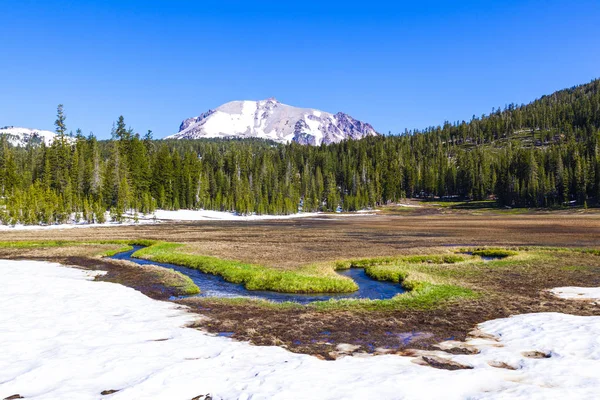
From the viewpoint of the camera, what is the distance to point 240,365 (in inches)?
477

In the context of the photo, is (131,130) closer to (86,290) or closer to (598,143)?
(86,290)

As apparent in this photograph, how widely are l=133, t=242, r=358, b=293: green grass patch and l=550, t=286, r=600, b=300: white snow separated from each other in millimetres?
12385

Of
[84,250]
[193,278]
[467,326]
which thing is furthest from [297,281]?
[84,250]

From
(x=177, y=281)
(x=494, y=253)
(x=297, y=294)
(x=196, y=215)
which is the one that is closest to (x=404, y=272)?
(x=297, y=294)

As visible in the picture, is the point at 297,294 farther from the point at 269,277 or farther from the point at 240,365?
the point at 240,365

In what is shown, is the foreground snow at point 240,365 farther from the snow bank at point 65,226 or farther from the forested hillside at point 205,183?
the forested hillside at point 205,183

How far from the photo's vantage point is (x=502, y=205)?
157500 millimetres

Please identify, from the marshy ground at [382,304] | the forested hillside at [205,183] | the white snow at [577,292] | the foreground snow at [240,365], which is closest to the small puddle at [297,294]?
the marshy ground at [382,304]

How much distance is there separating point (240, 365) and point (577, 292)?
21.2 meters

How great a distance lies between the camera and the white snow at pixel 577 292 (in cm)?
2105

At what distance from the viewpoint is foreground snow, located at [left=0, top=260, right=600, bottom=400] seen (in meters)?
9.92

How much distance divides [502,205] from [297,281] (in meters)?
157

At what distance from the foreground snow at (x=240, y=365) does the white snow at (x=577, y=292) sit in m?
5.46

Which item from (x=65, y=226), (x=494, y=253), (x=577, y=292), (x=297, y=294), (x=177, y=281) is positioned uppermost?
(x=65, y=226)
